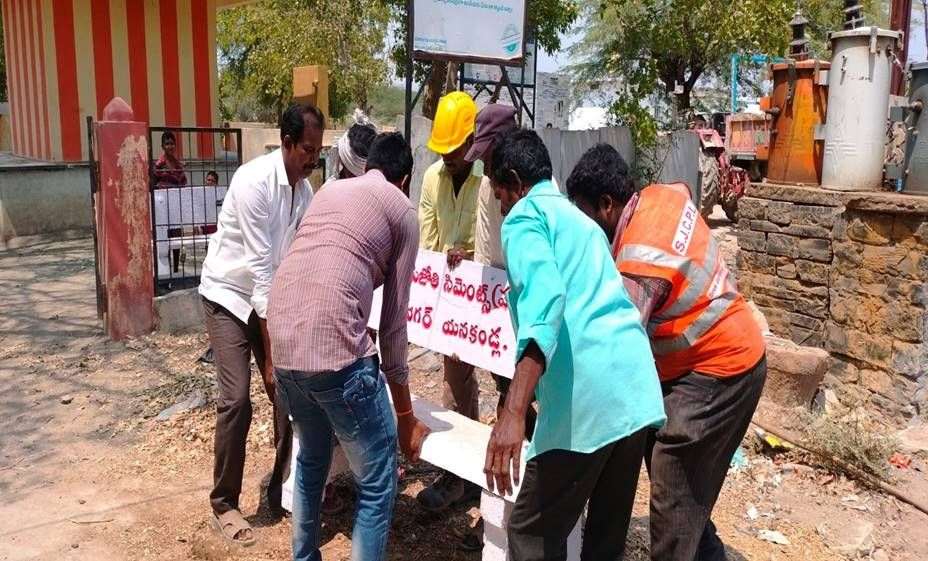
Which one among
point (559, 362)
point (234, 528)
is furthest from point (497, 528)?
point (234, 528)

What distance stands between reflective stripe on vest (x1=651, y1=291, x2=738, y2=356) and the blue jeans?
3.24 ft

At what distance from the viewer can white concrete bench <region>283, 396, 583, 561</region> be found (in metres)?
2.96

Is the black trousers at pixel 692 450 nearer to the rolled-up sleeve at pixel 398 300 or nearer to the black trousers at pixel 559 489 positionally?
the black trousers at pixel 559 489

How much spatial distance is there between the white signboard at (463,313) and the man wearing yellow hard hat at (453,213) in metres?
0.12

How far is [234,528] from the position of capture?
3580 mm

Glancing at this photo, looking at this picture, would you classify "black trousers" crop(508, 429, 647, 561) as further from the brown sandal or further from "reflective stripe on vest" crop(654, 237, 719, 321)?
the brown sandal

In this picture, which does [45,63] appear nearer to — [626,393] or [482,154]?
[482,154]

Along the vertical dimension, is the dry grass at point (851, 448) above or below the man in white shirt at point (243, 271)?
below

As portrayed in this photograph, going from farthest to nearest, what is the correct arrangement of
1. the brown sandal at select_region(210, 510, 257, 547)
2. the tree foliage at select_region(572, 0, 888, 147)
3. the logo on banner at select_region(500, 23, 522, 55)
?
the tree foliage at select_region(572, 0, 888, 147) < the logo on banner at select_region(500, 23, 522, 55) < the brown sandal at select_region(210, 510, 257, 547)

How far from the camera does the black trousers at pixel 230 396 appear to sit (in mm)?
3553

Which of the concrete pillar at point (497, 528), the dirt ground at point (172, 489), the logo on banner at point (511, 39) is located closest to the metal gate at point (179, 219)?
the dirt ground at point (172, 489)

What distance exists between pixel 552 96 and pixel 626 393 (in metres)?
22.3

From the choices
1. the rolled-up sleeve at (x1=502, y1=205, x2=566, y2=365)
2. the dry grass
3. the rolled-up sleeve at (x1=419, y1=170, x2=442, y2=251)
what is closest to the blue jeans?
the rolled-up sleeve at (x1=502, y1=205, x2=566, y2=365)

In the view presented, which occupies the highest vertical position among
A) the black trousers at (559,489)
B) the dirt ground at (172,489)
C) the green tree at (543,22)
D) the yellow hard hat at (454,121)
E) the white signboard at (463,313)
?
the green tree at (543,22)
